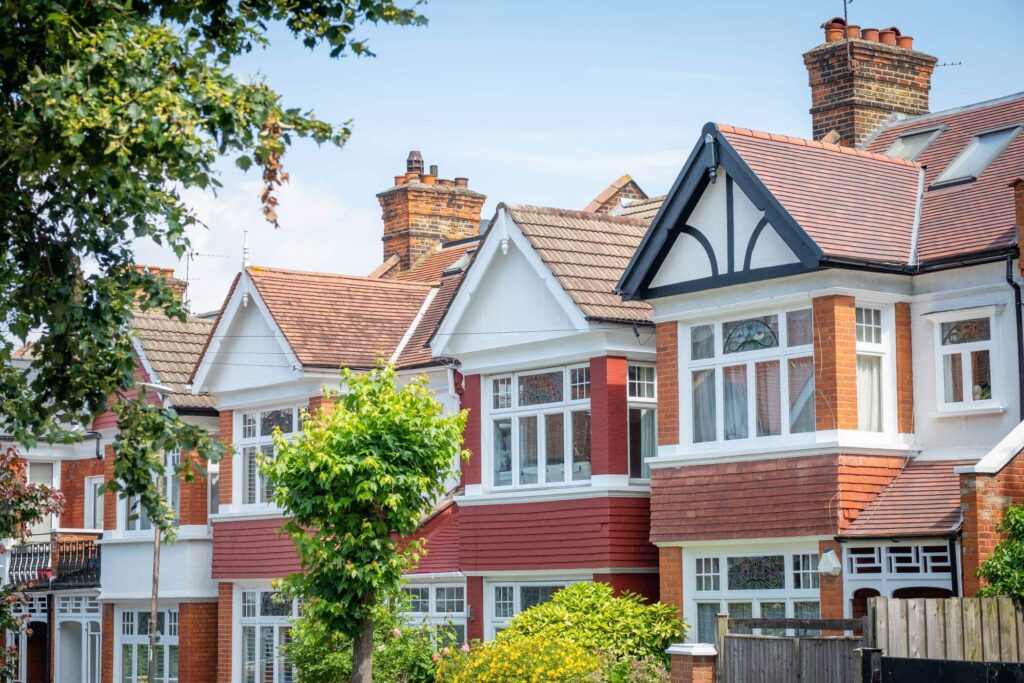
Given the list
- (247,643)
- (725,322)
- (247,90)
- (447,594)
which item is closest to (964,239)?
(725,322)

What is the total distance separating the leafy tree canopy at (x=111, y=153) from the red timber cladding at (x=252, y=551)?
580 inches

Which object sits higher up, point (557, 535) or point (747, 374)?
point (747, 374)

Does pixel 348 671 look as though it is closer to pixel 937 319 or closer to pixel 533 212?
pixel 533 212

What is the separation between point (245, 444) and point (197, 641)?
452 cm

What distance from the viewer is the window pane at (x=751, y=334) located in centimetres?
2298

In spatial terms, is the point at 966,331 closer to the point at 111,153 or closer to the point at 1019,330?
the point at 1019,330

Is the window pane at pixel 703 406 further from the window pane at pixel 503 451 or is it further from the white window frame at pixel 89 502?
the white window frame at pixel 89 502

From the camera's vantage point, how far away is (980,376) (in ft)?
72.5

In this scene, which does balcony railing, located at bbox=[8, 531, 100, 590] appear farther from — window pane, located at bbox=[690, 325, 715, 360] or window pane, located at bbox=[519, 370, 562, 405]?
window pane, located at bbox=[690, 325, 715, 360]

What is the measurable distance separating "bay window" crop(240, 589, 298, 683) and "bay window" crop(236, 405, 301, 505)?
198 centimetres

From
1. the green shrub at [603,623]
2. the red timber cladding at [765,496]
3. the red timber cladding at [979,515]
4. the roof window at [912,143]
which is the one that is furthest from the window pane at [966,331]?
the green shrub at [603,623]

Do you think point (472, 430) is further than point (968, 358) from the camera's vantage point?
Yes

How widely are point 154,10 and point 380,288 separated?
19742mm

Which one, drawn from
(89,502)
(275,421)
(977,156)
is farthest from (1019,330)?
(89,502)
